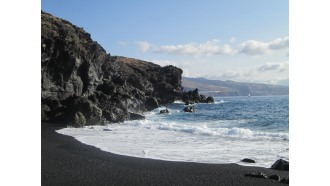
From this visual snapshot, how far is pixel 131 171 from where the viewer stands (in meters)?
9.37

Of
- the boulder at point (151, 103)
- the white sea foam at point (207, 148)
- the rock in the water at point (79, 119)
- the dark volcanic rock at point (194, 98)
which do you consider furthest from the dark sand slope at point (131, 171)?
the dark volcanic rock at point (194, 98)

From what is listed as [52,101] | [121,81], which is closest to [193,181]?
[52,101]

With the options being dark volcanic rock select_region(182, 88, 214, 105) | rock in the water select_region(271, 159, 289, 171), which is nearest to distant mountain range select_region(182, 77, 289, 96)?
rock in the water select_region(271, 159, 289, 171)

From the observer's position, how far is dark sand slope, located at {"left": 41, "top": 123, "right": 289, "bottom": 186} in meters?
8.39

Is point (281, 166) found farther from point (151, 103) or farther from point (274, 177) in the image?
point (151, 103)

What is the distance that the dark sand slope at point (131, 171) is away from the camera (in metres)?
8.39

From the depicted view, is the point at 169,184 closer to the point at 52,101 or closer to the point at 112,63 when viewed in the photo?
the point at 52,101

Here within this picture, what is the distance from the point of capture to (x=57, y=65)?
26406 mm

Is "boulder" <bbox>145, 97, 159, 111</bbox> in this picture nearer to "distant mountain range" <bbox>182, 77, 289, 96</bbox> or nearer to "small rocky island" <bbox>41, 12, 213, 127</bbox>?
"small rocky island" <bbox>41, 12, 213, 127</bbox>

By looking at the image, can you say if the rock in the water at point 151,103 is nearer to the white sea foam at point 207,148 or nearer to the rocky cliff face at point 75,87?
the rocky cliff face at point 75,87

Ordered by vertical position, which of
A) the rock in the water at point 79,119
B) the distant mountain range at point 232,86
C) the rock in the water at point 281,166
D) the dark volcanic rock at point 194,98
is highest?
the distant mountain range at point 232,86

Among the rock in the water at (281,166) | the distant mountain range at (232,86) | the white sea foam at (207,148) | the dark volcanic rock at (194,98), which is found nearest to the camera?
the rock in the water at (281,166)
